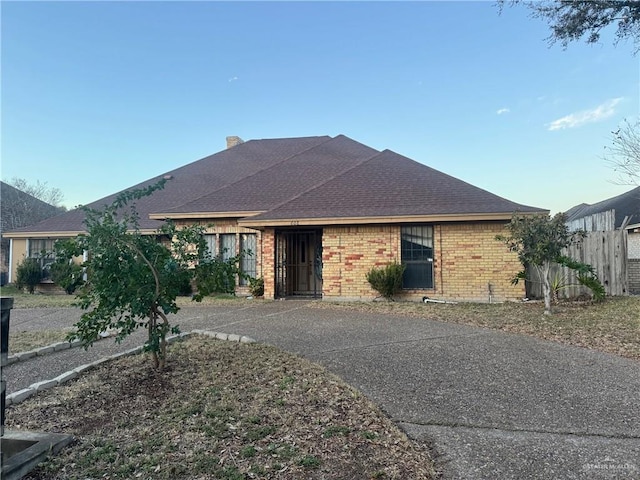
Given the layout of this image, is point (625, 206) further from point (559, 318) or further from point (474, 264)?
point (559, 318)

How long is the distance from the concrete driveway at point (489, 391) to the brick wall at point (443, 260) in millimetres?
3493

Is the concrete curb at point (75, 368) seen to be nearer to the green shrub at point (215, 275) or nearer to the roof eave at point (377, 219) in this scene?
the green shrub at point (215, 275)

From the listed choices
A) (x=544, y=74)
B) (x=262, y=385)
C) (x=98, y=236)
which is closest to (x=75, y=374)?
(x=98, y=236)

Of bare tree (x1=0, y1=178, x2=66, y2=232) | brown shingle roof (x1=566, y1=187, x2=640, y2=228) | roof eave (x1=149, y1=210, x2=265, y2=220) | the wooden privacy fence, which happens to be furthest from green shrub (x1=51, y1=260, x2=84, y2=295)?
bare tree (x1=0, y1=178, x2=66, y2=232)

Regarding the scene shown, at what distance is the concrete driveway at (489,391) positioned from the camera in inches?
106

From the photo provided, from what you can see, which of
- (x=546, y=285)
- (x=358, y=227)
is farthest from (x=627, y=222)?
(x=358, y=227)

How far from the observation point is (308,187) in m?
14.1

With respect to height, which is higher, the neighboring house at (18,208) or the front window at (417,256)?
the neighboring house at (18,208)

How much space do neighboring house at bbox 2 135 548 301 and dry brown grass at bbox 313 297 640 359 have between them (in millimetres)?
952

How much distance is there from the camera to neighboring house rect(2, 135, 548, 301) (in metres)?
10.6

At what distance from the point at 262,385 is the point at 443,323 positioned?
4641mm

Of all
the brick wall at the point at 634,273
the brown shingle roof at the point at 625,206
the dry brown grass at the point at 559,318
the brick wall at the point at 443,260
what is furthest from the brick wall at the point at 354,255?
the brown shingle roof at the point at 625,206

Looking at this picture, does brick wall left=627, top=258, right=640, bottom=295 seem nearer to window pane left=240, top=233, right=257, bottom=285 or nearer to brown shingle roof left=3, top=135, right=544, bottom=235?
brown shingle roof left=3, top=135, right=544, bottom=235

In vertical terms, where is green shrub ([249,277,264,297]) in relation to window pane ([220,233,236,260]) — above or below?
below
